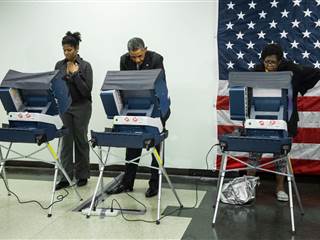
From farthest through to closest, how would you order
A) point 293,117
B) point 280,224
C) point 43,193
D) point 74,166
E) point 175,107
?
point 175,107 → point 74,166 → point 43,193 → point 293,117 → point 280,224

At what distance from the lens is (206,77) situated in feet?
15.1

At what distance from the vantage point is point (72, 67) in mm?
4176

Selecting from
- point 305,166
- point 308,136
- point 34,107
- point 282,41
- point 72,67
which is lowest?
point 305,166

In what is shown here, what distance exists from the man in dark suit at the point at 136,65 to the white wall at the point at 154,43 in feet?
→ 2.48

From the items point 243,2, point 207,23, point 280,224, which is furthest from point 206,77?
point 280,224

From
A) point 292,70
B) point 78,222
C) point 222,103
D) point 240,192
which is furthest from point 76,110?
point 292,70

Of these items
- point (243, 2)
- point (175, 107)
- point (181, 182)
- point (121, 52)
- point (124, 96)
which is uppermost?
point (243, 2)

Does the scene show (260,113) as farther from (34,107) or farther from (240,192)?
(34,107)

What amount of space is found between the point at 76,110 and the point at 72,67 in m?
0.44

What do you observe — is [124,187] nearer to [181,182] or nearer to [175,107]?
[181,182]

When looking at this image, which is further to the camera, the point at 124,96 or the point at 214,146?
the point at 214,146

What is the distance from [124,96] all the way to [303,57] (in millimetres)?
1977

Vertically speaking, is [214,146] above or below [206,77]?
below

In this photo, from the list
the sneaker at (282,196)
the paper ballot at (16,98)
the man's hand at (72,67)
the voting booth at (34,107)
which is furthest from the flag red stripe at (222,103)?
the paper ballot at (16,98)
